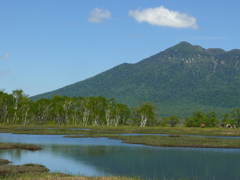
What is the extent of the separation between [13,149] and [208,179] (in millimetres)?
26166

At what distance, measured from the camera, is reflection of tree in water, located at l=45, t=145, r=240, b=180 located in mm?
34719

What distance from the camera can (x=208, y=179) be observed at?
32469 millimetres

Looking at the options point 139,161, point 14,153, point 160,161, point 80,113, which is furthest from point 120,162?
point 80,113

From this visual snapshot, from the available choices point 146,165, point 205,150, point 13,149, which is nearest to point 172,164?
point 146,165

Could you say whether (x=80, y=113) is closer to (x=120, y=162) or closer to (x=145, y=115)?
(x=145, y=115)

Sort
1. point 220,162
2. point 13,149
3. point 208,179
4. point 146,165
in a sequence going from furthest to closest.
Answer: point 13,149
point 220,162
point 146,165
point 208,179

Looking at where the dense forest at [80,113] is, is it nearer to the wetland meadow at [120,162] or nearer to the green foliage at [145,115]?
the green foliage at [145,115]

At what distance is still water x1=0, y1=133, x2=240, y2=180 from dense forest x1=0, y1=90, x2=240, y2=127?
266 ft

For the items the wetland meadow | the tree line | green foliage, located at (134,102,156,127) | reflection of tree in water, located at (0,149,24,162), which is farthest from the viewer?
green foliage, located at (134,102,156,127)

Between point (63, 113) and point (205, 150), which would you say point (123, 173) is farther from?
point (63, 113)

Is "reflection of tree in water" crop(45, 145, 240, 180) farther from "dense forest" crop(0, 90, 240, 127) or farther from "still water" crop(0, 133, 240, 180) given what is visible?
"dense forest" crop(0, 90, 240, 127)

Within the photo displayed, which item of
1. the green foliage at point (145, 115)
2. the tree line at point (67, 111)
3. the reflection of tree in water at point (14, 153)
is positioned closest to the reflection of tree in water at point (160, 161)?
the reflection of tree in water at point (14, 153)

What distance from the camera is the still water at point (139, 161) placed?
34.3 meters

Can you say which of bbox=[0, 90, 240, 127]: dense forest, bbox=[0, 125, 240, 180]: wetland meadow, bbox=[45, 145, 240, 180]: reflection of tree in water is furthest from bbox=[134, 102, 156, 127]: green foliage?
bbox=[45, 145, 240, 180]: reflection of tree in water
